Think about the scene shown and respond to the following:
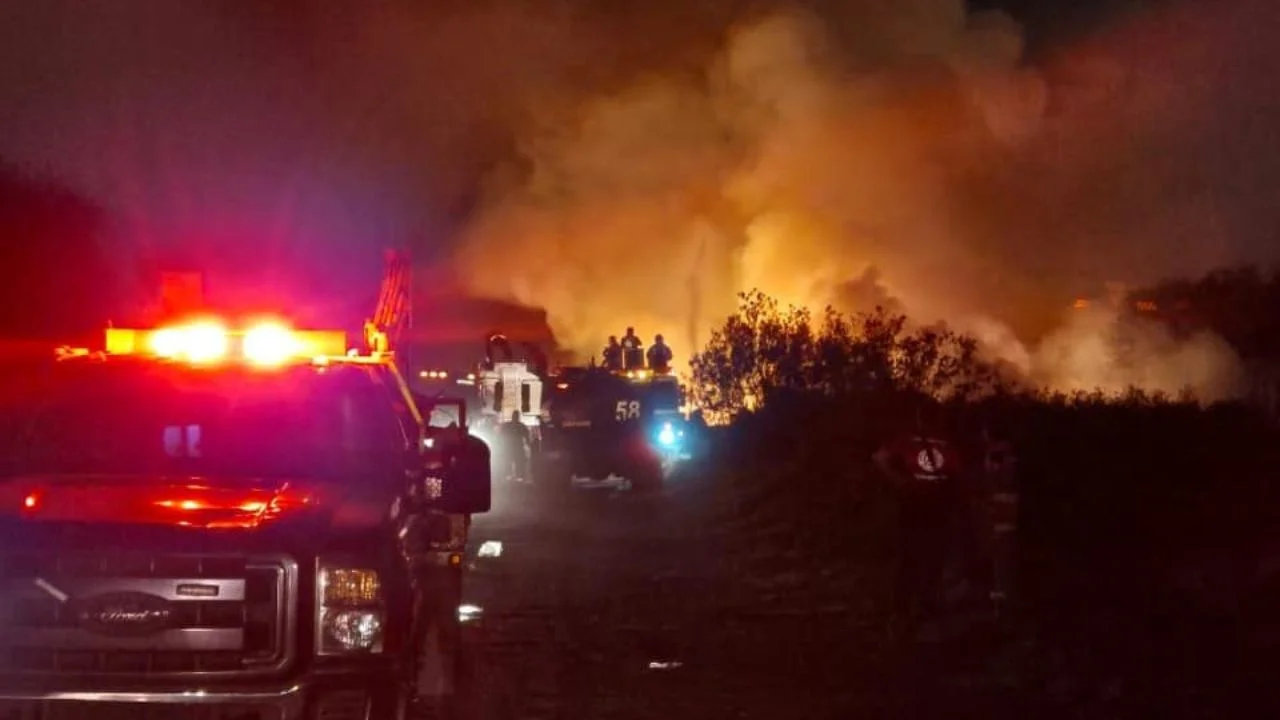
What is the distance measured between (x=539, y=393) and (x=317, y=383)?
19.8m

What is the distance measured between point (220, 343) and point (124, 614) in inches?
73.9

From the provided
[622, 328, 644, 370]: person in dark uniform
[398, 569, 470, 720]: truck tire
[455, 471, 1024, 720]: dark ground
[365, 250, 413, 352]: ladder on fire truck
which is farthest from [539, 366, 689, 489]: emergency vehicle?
[398, 569, 470, 720]: truck tire

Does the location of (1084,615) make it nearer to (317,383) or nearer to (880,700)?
(880,700)

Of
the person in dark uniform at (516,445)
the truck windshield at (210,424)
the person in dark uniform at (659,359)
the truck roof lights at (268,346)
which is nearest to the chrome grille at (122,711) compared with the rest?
the truck windshield at (210,424)

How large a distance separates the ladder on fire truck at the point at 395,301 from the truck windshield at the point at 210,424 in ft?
6.82

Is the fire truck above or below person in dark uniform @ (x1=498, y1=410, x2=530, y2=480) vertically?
below

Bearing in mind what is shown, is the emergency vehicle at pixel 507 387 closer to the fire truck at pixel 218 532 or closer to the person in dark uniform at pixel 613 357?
the person in dark uniform at pixel 613 357

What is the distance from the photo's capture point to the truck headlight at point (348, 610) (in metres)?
5.49

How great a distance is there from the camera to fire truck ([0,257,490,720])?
5.34 m

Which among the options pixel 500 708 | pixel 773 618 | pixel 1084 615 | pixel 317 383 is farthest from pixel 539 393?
pixel 317 383

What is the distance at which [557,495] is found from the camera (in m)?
26.0

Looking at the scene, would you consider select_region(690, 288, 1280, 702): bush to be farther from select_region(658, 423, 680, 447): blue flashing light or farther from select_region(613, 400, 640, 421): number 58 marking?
select_region(613, 400, 640, 421): number 58 marking

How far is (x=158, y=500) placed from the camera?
5.79 m

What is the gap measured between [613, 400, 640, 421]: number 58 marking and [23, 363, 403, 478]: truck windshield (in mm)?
19643
